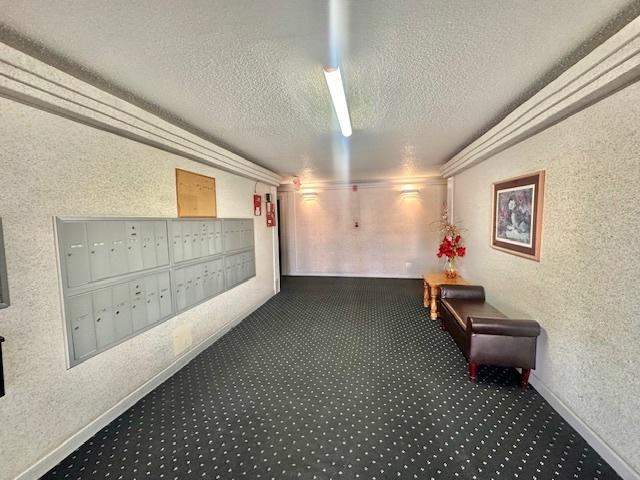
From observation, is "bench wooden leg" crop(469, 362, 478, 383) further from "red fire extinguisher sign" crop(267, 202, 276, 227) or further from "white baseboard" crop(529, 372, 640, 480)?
"red fire extinguisher sign" crop(267, 202, 276, 227)

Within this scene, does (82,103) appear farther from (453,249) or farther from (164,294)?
(453,249)

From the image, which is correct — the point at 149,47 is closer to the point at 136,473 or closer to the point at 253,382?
the point at 136,473

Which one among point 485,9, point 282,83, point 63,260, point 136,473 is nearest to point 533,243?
point 485,9

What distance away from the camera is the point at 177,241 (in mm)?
2746

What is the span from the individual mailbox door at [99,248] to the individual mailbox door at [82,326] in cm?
18

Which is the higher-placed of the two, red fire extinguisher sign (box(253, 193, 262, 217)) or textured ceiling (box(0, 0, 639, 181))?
textured ceiling (box(0, 0, 639, 181))

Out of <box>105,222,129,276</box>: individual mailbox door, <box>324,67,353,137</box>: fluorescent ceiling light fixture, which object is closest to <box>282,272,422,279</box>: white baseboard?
<box>324,67,353,137</box>: fluorescent ceiling light fixture

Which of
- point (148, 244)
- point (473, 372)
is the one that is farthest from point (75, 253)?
point (473, 372)

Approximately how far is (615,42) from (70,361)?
3719 mm

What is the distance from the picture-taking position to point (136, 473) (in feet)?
5.24

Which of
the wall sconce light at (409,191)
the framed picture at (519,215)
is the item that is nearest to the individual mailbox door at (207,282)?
the framed picture at (519,215)

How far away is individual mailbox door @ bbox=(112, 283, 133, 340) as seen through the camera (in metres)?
2.10

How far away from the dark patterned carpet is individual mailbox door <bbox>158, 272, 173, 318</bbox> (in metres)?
0.66

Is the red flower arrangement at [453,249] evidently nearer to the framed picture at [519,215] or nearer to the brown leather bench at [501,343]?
the framed picture at [519,215]
